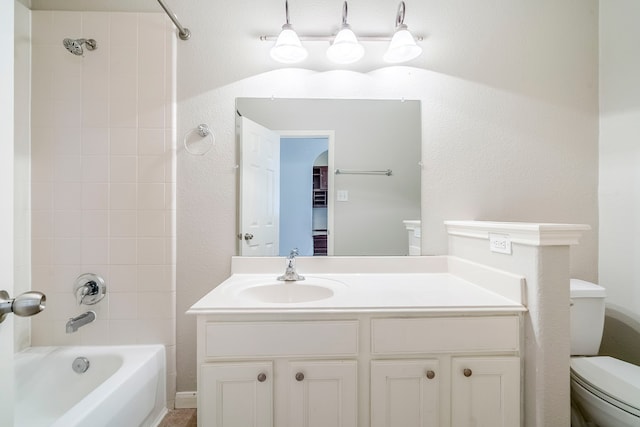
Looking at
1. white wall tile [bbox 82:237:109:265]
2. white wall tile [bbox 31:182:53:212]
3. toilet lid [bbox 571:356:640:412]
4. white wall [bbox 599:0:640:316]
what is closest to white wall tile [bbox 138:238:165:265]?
white wall tile [bbox 82:237:109:265]

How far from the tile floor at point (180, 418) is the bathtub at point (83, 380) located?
0.12 ft

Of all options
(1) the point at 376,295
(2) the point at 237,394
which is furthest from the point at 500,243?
(2) the point at 237,394

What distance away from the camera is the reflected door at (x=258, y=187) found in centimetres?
149

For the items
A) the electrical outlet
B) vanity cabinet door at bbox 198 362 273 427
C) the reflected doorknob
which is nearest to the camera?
the reflected doorknob

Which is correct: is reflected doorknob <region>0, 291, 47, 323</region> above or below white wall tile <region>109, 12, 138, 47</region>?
below

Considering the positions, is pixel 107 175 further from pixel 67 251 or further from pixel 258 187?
pixel 258 187

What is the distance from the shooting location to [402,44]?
1.37 meters

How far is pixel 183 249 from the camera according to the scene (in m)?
1.47

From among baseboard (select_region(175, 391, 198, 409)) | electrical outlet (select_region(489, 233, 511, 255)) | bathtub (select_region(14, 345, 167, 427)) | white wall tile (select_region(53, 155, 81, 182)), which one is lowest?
baseboard (select_region(175, 391, 198, 409))

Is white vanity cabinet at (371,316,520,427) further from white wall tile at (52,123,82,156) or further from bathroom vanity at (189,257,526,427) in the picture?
white wall tile at (52,123,82,156)

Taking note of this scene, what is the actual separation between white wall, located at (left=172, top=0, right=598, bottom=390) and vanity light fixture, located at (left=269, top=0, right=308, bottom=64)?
9cm

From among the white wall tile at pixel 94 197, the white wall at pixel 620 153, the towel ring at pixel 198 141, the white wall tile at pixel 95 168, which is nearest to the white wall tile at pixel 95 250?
the white wall tile at pixel 94 197

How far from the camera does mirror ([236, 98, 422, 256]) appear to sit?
1.49 meters

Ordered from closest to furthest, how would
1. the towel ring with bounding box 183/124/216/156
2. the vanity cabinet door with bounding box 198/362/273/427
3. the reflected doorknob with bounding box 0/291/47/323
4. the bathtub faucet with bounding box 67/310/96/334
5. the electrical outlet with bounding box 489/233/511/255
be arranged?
the reflected doorknob with bounding box 0/291/47/323, the vanity cabinet door with bounding box 198/362/273/427, the electrical outlet with bounding box 489/233/511/255, the bathtub faucet with bounding box 67/310/96/334, the towel ring with bounding box 183/124/216/156
